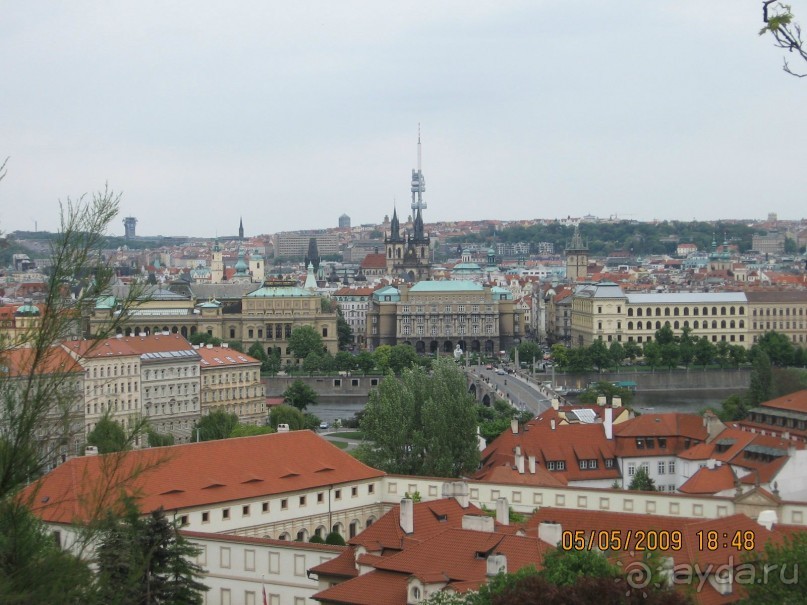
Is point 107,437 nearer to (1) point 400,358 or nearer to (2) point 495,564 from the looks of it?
(2) point 495,564

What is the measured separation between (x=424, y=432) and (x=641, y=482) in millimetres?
5427

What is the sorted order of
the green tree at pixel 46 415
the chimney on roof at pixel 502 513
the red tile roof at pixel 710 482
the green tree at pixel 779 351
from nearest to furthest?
the green tree at pixel 46 415 < the chimney on roof at pixel 502 513 < the red tile roof at pixel 710 482 < the green tree at pixel 779 351

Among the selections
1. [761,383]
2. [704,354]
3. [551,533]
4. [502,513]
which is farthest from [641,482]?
[704,354]

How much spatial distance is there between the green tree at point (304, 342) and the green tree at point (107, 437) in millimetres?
53514

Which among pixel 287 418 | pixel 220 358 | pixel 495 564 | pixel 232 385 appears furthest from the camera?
pixel 220 358

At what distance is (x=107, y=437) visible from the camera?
19.3 m

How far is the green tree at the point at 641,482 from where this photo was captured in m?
35.8

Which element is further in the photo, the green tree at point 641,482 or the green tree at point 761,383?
the green tree at point 761,383

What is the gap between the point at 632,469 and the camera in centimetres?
3856

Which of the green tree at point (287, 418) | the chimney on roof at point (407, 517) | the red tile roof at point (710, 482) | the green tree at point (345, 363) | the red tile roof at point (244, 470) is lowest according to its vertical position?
the green tree at point (345, 363)

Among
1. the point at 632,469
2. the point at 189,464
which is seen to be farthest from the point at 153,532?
the point at 632,469

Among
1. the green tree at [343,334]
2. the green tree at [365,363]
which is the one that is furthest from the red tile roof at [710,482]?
the green tree at [343,334]

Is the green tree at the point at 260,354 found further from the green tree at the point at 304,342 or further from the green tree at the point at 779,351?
the green tree at the point at 779,351

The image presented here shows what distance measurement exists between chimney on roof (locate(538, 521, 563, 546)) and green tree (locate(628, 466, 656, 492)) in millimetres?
13929
